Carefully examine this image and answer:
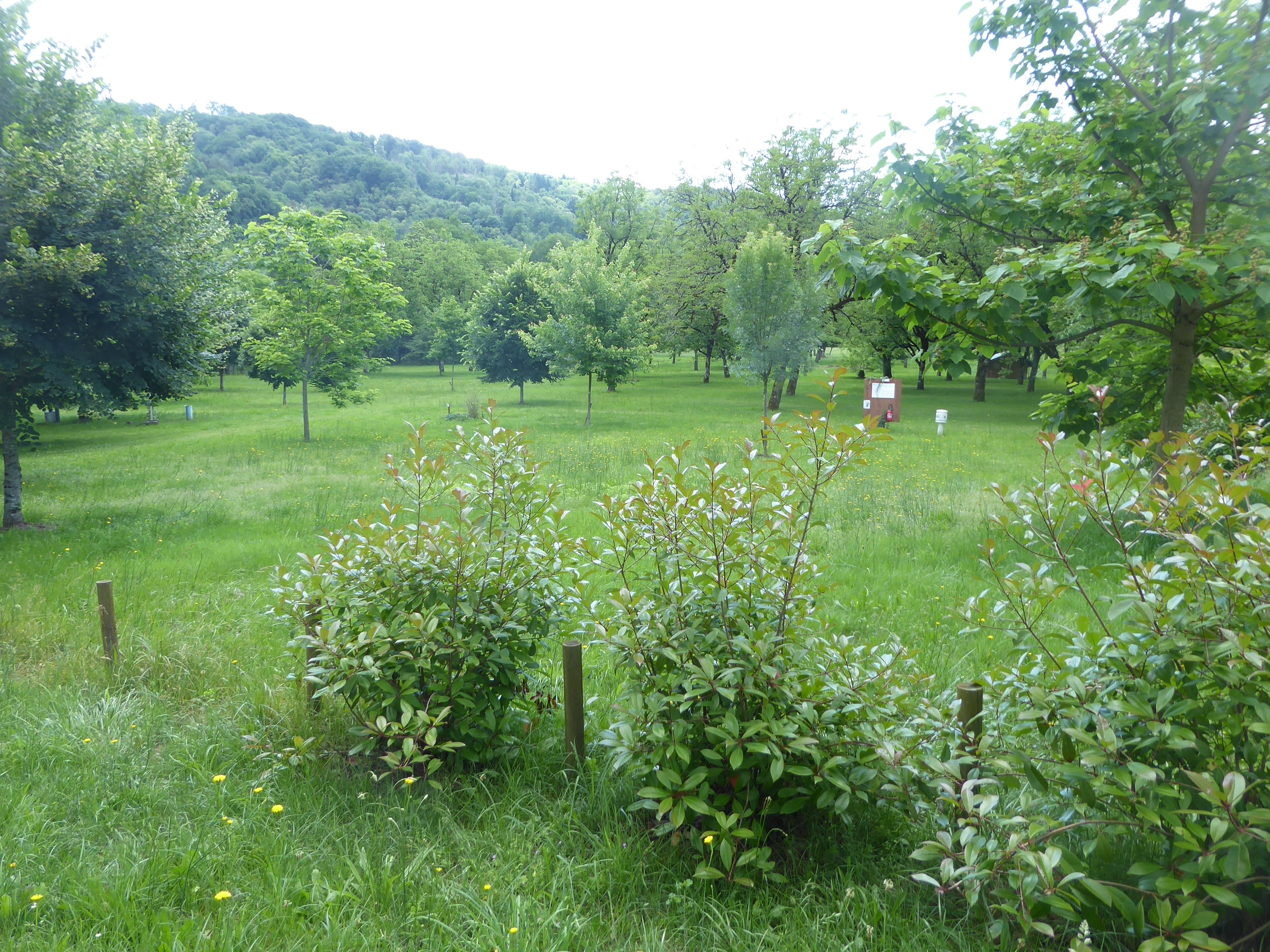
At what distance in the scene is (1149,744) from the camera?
2346 mm

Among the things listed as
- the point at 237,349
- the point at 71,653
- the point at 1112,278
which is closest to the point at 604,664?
the point at 71,653

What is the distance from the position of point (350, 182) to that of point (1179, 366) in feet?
466

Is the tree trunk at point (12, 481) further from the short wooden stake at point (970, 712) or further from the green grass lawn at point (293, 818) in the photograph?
the short wooden stake at point (970, 712)

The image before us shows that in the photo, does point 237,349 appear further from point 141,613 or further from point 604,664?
point 604,664

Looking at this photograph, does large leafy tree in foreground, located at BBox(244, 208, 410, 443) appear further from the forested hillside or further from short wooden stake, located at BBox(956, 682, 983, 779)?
the forested hillside

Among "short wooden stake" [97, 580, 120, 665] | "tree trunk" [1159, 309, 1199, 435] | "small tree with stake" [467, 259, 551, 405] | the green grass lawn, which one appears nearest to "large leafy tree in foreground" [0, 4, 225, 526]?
the green grass lawn

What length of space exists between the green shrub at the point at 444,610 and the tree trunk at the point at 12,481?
947 centimetres

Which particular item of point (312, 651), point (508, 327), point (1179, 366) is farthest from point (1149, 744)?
point (508, 327)

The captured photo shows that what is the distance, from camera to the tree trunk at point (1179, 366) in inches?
293

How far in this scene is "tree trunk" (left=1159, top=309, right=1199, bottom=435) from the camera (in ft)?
24.4

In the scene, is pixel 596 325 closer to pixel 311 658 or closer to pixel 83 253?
pixel 83 253

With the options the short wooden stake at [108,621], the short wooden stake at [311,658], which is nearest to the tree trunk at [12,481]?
the short wooden stake at [108,621]

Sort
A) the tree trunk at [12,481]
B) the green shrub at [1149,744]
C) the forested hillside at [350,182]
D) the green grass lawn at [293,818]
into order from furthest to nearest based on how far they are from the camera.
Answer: the forested hillside at [350,182] → the tree trunk at [12,481] → the green grass lawn at [293,818] → the green shrub at [1149,744]

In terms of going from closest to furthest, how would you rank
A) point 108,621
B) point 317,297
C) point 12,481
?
1. point 108,621
2. point 12,481
3. point 317,297
